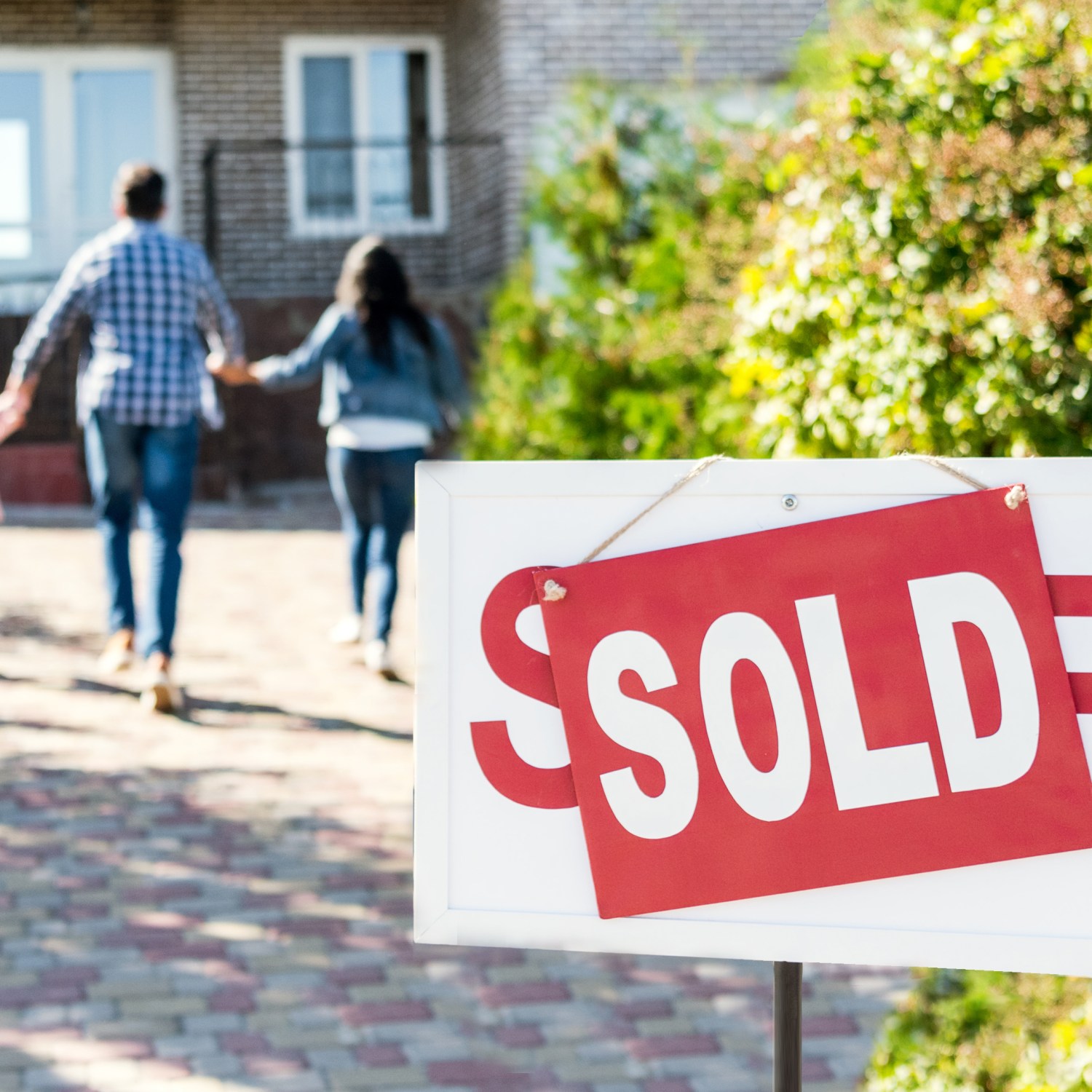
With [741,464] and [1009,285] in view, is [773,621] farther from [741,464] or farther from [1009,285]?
[1009,285]

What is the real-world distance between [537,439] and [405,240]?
873 centimetres

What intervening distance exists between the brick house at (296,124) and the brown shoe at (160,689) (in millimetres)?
8169

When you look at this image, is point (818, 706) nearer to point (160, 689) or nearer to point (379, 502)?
point (160, 689)

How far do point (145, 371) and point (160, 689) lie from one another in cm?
124

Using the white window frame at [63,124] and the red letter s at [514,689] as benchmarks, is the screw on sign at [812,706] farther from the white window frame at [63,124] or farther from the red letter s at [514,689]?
the white window frame at [63,124]

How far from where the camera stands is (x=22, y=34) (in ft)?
56.7

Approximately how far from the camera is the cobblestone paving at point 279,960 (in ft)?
10.9

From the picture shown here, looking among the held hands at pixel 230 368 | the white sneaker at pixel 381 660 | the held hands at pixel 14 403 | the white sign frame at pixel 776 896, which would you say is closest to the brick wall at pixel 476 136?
the held hands at pixel 230 368

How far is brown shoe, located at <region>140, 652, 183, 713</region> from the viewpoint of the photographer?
618 centimetres

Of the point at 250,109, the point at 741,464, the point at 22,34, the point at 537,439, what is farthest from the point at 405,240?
the point at 741,464

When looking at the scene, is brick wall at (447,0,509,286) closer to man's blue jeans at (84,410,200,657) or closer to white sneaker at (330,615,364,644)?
white sneaker at (330,615,364,644)

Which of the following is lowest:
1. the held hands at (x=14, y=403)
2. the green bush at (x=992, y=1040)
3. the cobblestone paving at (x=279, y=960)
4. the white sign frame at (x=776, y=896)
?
the cobblestone paving at (x=279, y=960)

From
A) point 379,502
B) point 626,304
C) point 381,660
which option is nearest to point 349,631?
point 381,660

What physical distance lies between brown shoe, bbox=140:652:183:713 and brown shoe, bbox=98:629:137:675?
540 millimetres
